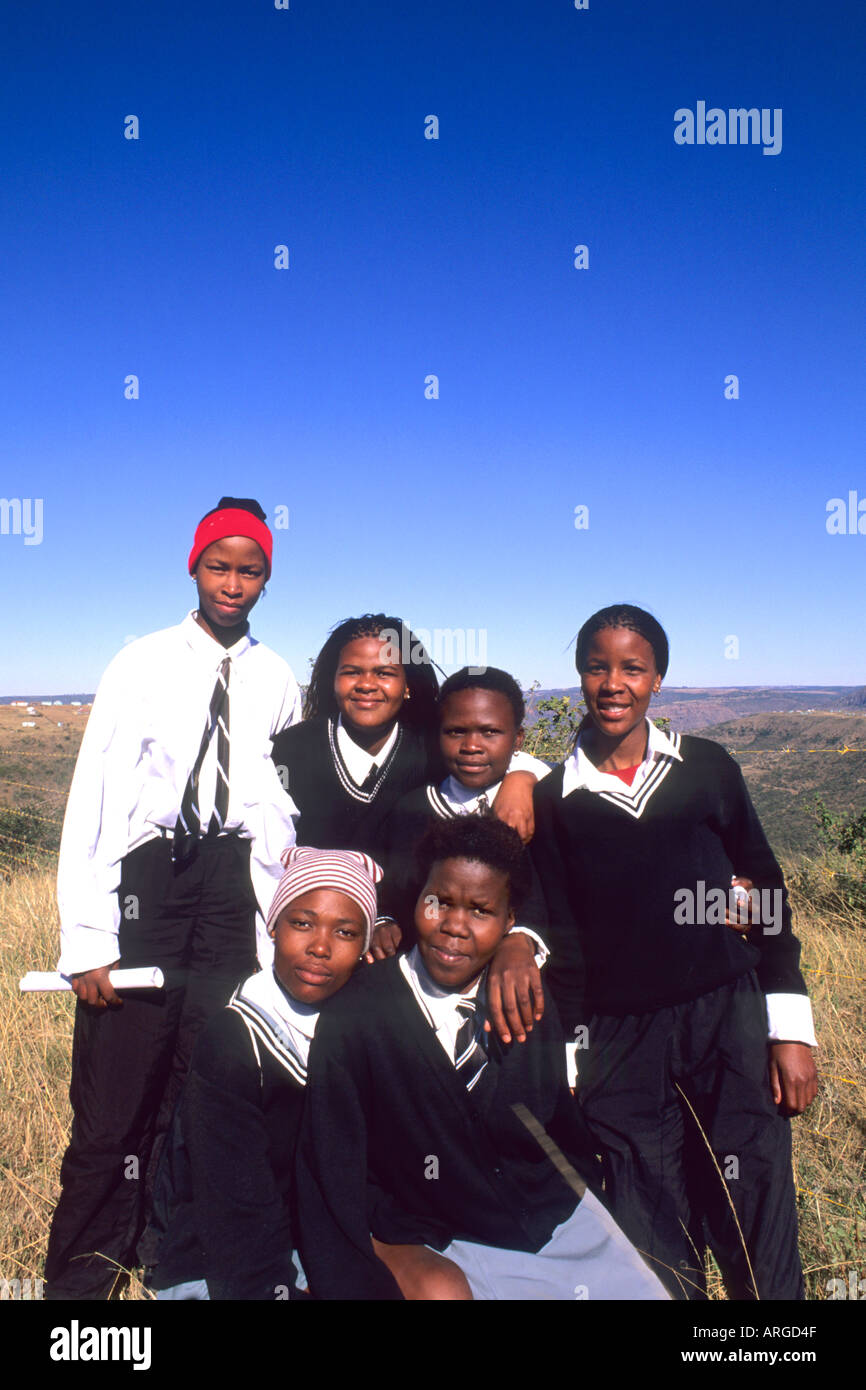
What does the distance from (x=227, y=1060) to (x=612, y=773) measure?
143 centimetres

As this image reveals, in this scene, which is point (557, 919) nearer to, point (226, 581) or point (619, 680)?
point (619, 680)

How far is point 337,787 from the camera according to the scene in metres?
2.99

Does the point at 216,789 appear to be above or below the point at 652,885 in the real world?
above

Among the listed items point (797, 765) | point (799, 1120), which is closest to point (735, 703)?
point (797, 765)

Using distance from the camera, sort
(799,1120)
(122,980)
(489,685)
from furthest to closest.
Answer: (799,1120)
(489,685)
(122,980)

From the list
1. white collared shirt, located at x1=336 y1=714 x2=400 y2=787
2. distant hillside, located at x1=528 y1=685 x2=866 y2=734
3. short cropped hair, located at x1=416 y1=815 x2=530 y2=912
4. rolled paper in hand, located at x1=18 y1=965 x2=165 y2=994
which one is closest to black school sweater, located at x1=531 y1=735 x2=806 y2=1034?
short cropped hair, located at x1=416 y1=815 x2=530 y2=912

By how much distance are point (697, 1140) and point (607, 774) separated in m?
1.13

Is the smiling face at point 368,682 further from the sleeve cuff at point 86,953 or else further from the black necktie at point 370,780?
the sleeve cuff at point 86,953

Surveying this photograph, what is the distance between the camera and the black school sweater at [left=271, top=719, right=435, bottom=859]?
2.97 m

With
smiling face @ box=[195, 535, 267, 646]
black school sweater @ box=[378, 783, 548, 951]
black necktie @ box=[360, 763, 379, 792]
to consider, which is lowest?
black school sweater @ box=[378, 783, 548, 951]

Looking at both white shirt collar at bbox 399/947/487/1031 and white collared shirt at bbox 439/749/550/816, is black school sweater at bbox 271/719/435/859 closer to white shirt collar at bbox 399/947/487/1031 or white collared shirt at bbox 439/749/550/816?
Answer: white collared shirt at bbox 439/749/550/816

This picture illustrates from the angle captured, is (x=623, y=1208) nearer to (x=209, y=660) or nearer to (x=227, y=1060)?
(x=227, y=1060)

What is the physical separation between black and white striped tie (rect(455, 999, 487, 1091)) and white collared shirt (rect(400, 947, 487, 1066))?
0.01 metres

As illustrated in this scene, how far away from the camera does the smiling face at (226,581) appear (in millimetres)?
3041
